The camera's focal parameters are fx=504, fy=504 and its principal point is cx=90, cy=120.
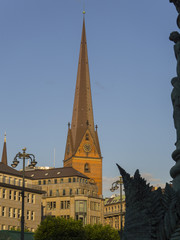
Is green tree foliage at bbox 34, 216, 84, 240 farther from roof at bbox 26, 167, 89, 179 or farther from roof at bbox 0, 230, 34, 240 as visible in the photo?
roof at bbox 26, 167, 89, 179

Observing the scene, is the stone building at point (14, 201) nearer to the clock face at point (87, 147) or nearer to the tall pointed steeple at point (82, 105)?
the clock face at point (87, 147)

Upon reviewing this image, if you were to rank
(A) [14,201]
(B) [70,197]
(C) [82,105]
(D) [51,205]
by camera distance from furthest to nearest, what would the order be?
(C) [82,105], (D) [51,205], (B) [70,197], (A) [14,201]

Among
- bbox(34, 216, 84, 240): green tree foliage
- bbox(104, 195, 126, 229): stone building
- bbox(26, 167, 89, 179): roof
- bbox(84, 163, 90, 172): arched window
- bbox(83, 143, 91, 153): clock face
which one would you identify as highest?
bbox(83, 143, 91, 153): clock face

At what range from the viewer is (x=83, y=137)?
534ft

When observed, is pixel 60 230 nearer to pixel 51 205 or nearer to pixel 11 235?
pixel 11 235

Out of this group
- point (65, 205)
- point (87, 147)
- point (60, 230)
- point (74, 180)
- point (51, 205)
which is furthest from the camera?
point (87, 147)

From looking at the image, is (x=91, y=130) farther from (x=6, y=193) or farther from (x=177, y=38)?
(x=177, y=38)

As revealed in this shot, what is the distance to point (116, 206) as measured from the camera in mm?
163125

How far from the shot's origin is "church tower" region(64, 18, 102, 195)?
520ft

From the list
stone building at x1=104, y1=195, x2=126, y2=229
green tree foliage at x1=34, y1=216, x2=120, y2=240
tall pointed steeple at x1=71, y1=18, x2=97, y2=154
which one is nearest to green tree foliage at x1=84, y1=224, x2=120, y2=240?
green tree foliage at x1=34, y1=216, x2=120, y2=240

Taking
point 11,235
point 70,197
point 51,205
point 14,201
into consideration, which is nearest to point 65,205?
point 70,197

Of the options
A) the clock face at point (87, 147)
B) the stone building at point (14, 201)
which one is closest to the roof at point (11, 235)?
the stone building at point (14, 201)

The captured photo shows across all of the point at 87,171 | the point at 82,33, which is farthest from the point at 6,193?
the point at 82,33

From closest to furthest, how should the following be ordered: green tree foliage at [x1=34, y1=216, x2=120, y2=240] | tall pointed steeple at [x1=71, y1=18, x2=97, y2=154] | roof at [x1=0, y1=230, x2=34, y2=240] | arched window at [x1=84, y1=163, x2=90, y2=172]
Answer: roof at [x1=0, y1=230, x2=34, y2=240]
green tree foliage at [x1=34, y1=216, x2=120, y2=240]
arched window at [x1=84, y1=163, x2=90, y2=172]
tall pointed steeple at [x1=71, y1=18, x2=97, y2=154]
